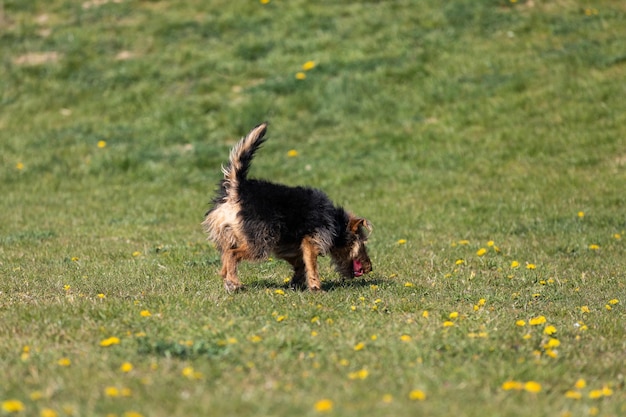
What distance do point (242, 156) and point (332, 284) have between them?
1945 mm

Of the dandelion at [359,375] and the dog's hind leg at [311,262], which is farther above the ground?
the dandelion at [359,375]

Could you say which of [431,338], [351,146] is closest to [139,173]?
[351,146]

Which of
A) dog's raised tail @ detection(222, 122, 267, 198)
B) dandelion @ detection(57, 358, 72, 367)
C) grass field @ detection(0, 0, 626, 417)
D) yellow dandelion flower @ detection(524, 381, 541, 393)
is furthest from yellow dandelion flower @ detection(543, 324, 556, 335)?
dandelion @ detection(57, 358, 72, 367)

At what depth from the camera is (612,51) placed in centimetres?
1983

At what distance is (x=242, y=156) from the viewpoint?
28.5ft

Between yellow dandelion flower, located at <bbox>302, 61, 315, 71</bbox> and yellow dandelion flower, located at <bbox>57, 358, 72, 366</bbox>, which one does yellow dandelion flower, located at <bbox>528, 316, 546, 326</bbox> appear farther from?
yellow dandelion flower, located at <bbox>302, 61, 315, 71</bbox>

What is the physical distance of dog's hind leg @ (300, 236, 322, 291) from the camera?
29.3 feet

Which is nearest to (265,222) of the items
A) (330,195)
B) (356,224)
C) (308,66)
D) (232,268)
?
(232,268)

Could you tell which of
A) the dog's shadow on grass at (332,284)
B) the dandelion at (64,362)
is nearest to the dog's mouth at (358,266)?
the dog's shadow on grass at (332,284)

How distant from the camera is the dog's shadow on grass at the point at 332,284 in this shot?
9289mm

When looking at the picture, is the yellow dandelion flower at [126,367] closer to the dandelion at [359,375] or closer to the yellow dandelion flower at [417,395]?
the dandelion at [359,375]

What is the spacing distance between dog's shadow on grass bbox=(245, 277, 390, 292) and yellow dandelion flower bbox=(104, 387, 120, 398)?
4.07m

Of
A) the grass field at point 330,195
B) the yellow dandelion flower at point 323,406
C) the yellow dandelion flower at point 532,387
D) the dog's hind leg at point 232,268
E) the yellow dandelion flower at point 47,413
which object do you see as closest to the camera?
the yellow dandelion flower at point 47,413

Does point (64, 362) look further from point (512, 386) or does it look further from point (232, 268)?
point (232, 268)
